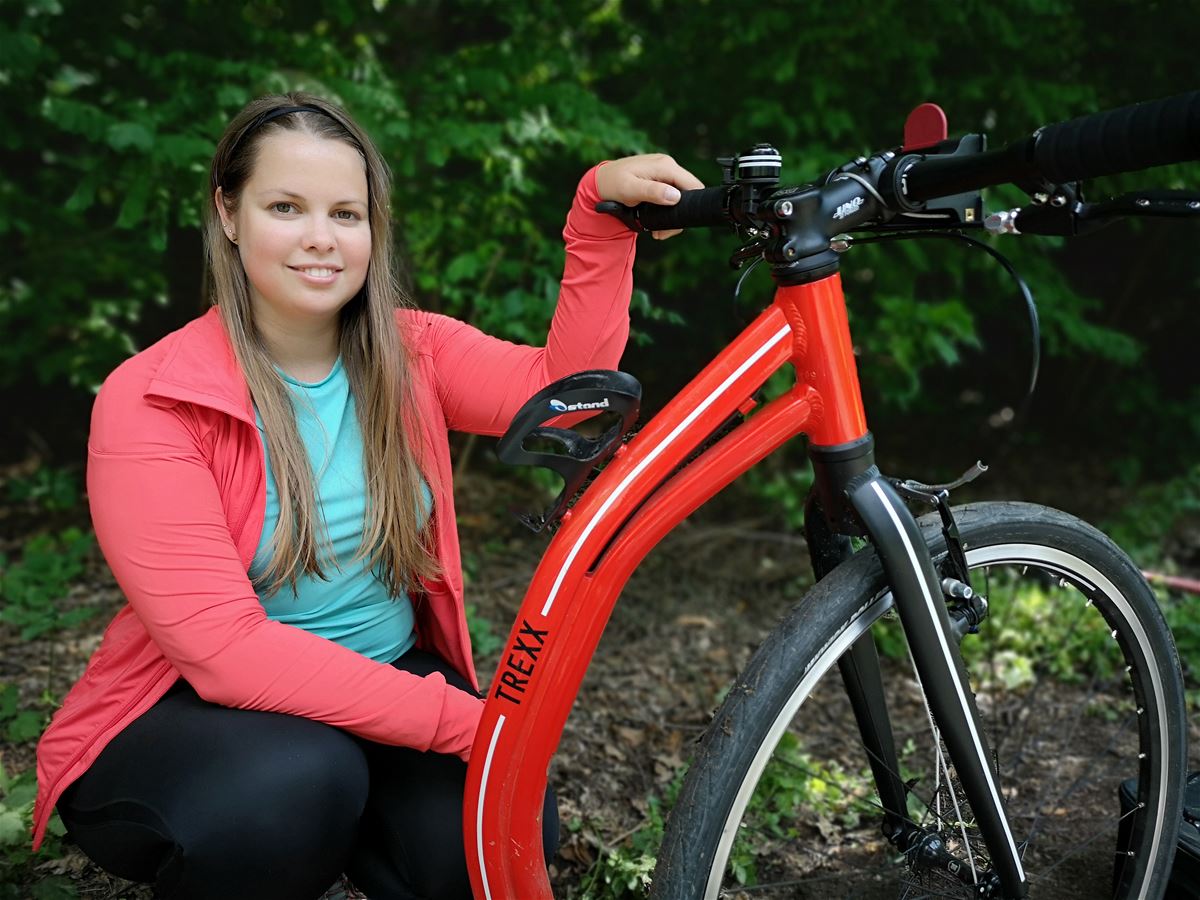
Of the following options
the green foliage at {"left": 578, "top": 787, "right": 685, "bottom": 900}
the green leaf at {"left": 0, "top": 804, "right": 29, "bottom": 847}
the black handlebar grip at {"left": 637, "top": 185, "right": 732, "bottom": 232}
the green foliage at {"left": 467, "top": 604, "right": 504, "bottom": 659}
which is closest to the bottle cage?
the black handlebar grip at {"left": 637, "top": 185, "right": 732, "bottom": 232}

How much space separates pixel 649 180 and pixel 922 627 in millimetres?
Result: 799

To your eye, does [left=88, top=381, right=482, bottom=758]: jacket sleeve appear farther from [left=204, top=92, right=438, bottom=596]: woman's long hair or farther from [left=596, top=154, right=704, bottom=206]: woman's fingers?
[left=596, top=154, right=704, bottom=206]: woman's fingers

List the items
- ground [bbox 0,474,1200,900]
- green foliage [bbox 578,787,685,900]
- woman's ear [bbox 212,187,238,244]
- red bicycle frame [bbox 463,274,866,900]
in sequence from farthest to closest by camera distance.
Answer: ground [bbox 0,474,1200,900]
green foliage [bbox 578,787,685,900]
woman's ear [bbox 212,187,238,244]
red bicycle frame [bbox 463,274,866,900]

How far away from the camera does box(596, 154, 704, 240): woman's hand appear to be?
1601 mm

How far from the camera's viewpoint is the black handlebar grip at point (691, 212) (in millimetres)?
1514

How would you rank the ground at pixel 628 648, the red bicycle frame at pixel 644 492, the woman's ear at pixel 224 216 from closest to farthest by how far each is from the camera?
the red bicycle frame at pixel 644 492 < the woman's ear at pixel 224 216 < the ground at pixel 628 648

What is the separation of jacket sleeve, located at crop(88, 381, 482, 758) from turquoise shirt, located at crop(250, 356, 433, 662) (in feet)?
0.49

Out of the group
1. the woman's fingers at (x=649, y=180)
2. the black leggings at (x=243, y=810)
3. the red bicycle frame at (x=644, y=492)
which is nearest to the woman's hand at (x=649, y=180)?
the woman's fingers at (x=649, y=180)

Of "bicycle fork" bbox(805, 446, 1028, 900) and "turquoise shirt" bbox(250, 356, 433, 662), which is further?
"turquoise shirt" bbox(250, 356, 433, 662)

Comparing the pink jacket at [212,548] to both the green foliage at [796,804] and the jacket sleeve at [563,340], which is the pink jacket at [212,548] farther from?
the green foliage at [796,804]

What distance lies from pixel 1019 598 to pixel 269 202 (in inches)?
109

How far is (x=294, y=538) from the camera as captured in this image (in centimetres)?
167

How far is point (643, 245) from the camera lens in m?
3.98

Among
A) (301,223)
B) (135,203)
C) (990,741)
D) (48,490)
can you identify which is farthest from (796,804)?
(48,490)
